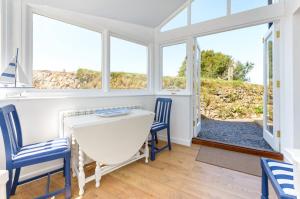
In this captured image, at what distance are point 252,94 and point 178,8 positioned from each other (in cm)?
390

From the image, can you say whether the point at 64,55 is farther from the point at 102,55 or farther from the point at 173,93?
Result: the point at 173,93

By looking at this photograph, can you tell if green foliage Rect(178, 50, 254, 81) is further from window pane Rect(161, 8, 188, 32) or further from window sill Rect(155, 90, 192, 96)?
window sill Rect(155, 90, 192, 96)

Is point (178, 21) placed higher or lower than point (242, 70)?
higher

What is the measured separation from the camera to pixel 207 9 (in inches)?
113

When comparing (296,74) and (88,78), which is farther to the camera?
(88,78)

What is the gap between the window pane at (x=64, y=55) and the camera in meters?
1.96

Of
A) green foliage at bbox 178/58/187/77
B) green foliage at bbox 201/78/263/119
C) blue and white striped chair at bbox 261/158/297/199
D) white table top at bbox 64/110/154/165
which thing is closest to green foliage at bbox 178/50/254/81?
green foliage at bbox 201/78/263/119

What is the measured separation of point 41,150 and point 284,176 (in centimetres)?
192

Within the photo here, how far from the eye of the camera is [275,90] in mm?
2523

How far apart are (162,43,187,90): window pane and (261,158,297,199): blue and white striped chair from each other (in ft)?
6.82

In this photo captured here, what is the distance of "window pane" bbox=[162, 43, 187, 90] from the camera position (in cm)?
316

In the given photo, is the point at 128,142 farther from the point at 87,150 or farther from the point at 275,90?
the point at 275,90

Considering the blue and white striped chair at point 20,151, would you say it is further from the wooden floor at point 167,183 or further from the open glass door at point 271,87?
the open glass door at point 271,87

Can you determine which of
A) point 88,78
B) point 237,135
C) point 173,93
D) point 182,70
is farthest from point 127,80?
point 237,135
